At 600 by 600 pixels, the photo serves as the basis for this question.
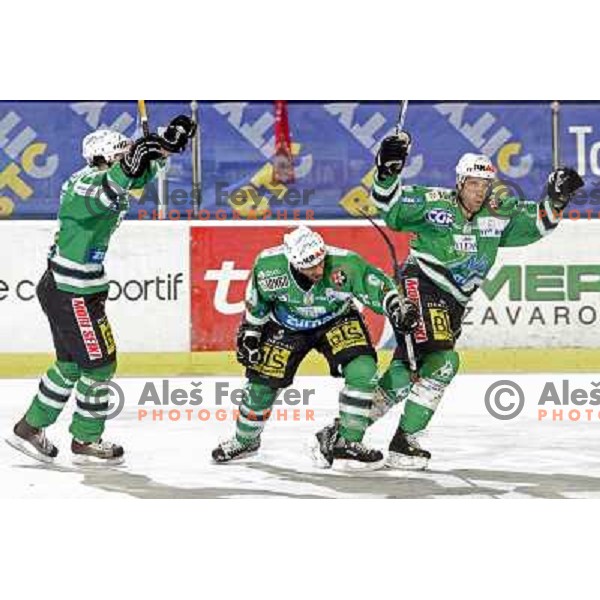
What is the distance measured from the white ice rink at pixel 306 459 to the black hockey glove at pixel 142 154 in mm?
1416

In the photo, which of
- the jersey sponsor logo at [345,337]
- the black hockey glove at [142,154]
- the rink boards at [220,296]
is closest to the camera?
the black hockey glove at [142,154]

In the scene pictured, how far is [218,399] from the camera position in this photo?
9727 millimetres

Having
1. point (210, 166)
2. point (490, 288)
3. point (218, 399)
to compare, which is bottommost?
point (218, 399)

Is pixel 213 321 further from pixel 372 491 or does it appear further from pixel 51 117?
pixel 372 491

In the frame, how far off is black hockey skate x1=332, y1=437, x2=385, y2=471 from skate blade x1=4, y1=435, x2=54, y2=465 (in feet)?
4.59

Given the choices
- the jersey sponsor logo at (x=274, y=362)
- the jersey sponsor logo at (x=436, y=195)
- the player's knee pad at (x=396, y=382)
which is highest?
the jersey sponsor logo at (x=436, y=195)

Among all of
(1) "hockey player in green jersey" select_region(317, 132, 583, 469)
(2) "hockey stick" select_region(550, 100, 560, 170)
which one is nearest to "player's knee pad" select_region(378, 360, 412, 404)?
(1) "hockey player in green jersey" select_region(317, 132, 583, 469)

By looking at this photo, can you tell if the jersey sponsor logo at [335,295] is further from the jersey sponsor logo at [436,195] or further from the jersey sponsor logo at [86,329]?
the jersey sponsor logo at [86,329]

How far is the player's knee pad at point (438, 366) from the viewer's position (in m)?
7.15

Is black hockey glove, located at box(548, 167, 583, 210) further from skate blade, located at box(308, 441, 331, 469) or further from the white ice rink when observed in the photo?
skate blade, located at box(308, 441, 331, 469)

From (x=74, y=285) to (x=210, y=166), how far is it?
11.8ft

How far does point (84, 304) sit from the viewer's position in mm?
7191

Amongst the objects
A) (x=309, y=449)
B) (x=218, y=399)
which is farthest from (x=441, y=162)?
(x=309, y=449)

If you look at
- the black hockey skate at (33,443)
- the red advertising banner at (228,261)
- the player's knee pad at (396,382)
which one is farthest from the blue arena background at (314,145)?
the player's knee pad at (396,382)
